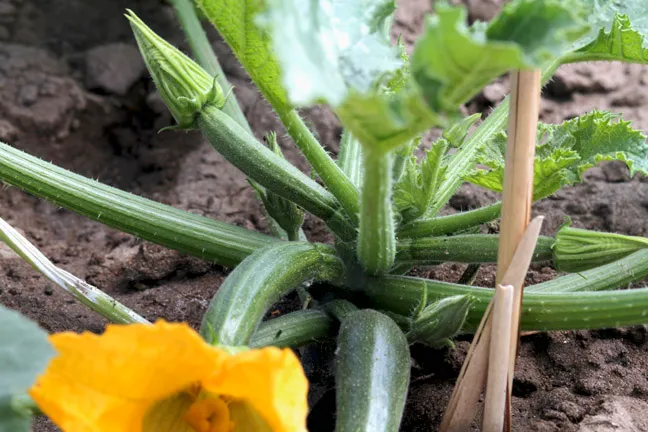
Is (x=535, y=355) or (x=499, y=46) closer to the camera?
(x=499, y=46)

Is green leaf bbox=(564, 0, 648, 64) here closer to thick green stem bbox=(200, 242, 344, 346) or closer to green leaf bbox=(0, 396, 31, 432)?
thick green stem bbox=(200, 242, 344, 346)

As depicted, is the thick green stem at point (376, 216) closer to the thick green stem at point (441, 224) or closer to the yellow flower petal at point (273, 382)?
the thick green stem at point (441, 224)

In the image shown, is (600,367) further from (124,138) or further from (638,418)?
(124,138)

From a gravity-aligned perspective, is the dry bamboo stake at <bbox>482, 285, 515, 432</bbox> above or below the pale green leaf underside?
below

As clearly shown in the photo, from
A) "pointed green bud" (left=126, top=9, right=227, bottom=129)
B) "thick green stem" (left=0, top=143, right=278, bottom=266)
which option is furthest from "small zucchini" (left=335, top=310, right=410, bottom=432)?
"pointed green bud" (left=126, top=9, right=227, bottom=129)

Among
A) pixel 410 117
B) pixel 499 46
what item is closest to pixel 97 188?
pixel 410 117

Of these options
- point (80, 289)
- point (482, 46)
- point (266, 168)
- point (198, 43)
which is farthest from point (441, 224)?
point (198, 43)

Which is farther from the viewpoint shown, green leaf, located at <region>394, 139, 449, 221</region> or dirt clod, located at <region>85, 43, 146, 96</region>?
dirt clod, located at <region>85, 43, 146, 96</region>
